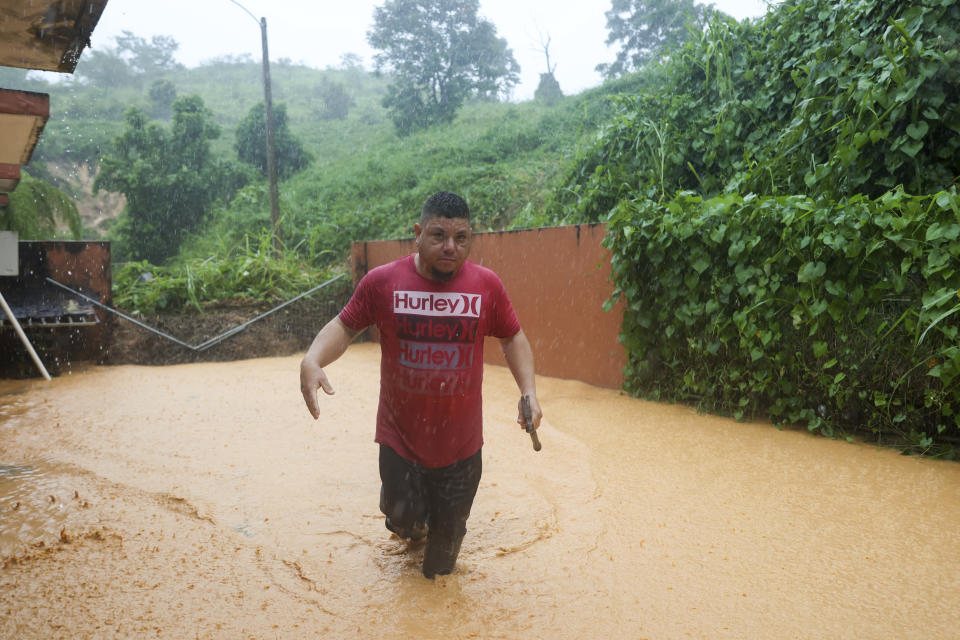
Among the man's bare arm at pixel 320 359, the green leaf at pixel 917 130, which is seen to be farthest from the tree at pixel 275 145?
the man's bare arm at pixel 320 359

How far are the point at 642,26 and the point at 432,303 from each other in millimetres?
38644

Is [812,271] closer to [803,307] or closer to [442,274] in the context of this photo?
[803,307]

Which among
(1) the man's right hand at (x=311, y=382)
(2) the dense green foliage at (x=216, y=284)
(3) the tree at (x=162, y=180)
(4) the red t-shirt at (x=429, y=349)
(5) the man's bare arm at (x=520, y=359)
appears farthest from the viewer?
(3) the tree at (x=162, y=180)

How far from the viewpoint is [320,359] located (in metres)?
2.70

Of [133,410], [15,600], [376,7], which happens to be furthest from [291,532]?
[376,7]

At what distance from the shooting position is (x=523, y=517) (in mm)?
3826

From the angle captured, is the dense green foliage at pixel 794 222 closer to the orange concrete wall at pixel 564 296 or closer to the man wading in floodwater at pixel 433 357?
the orange concrete wall at pixel 564 296

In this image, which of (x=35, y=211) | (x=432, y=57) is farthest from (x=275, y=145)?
(x=35, y=211)

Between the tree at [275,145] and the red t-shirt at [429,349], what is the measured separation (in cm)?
2689

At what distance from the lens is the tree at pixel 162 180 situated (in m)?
25.2

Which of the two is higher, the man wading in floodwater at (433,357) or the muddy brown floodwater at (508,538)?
the man wading in floodwater at (433,357)

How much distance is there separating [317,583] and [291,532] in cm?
65

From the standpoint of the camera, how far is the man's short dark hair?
270cm

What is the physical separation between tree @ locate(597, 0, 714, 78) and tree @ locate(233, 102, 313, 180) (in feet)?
52.3
